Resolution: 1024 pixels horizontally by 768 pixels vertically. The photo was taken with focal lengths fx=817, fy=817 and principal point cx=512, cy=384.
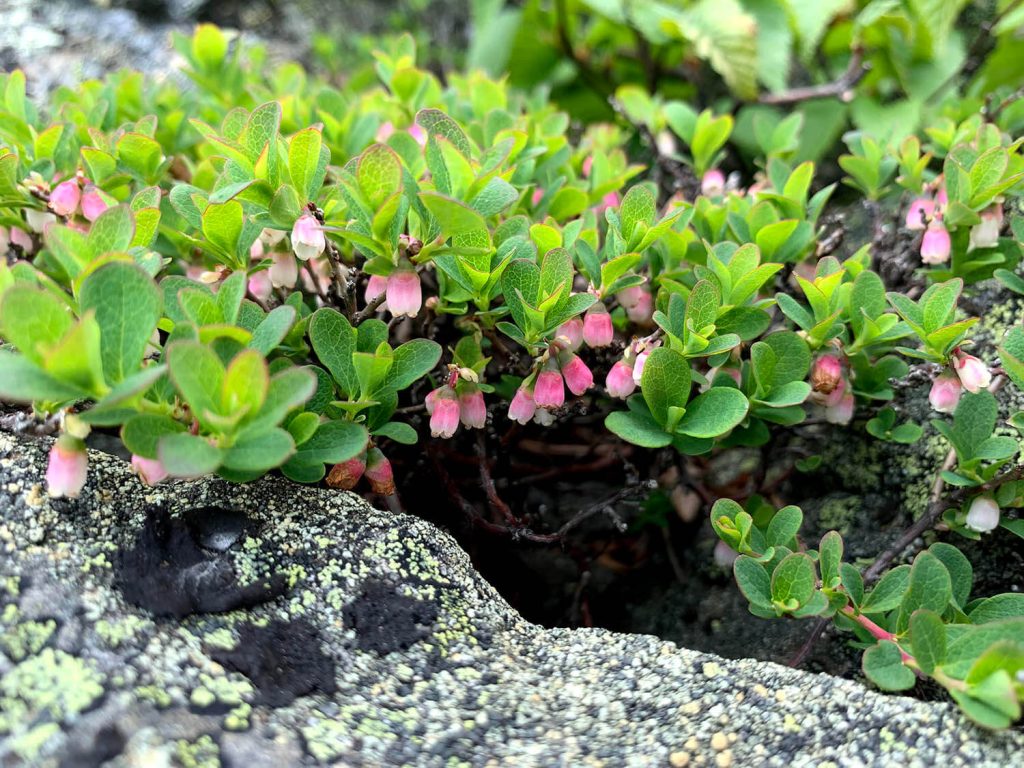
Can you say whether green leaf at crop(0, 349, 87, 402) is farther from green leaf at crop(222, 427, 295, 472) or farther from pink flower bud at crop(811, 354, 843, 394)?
pink flower bud at crop(811, 354, 843, 394)

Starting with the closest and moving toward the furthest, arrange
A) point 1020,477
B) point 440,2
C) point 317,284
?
point 1020,477 → point 317,284 → point 440,2

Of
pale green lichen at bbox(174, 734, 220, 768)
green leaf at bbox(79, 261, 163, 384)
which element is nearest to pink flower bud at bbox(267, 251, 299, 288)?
green leaf at bbox(79, 261, 163, 384)

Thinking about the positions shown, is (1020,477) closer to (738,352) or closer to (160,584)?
(738,352)

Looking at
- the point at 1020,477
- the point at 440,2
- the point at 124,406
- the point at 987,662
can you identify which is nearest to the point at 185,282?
the point at 124,406

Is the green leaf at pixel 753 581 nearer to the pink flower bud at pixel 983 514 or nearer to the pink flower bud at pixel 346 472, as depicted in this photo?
the pink flower bud at pixel 983 514

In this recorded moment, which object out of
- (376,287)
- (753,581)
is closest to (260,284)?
(376,287)

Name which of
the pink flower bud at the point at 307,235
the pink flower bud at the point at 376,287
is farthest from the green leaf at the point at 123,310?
the pink flower bud at the point at 376,287

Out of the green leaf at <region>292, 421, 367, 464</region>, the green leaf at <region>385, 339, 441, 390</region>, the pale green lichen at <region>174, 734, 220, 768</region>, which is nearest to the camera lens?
the pale green lichen at <region>174, 734, 220, 768</region>
